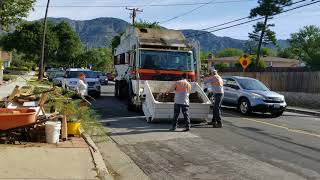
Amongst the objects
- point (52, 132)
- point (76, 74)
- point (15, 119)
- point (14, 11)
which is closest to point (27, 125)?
point (15, 119)

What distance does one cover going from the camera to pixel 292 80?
33.4 meters

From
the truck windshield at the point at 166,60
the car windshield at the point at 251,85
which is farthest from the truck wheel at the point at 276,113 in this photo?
the truck windshield at the point at 166,60

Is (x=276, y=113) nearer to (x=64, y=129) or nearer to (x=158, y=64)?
(x=158, y=64)

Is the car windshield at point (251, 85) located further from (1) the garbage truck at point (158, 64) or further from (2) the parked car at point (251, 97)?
(1) the garbage truck at point (158, 64)

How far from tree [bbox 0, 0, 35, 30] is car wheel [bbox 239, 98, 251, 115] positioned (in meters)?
17.4

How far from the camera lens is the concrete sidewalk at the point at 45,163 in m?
8.19

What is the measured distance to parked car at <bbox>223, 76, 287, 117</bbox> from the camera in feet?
66.3

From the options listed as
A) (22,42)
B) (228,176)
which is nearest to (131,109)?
(228,176)

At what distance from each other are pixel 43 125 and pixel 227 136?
16.7ft

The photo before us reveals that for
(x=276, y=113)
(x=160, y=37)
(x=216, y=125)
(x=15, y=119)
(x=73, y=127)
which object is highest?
(x=160, y=37)

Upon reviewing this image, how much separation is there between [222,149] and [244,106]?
9.43m

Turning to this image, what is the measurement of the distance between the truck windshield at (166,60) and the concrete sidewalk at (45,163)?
29.0 feet

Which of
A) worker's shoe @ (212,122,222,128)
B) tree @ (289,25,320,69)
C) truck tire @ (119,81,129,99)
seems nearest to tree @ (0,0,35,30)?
truck tire @ (119,81,129,99)

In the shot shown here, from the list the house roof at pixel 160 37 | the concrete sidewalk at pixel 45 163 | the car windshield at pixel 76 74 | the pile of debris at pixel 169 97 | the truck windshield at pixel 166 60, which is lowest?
the concrete sidewalk at pixel 45 163
